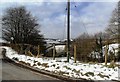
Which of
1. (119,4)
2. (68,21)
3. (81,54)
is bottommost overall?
(81,54)

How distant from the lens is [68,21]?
22.9m

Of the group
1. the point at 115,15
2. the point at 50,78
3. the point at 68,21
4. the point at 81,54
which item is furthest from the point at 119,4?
the point at 50,78

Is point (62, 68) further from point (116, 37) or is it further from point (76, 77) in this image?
point (116, 37)

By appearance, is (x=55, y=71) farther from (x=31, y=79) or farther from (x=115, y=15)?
(x=115, y=15)

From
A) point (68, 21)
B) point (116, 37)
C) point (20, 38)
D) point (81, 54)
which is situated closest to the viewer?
point (68, 21)

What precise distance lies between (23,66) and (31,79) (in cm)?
596

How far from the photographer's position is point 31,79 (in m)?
14.1

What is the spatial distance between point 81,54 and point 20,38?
3170 centimetres

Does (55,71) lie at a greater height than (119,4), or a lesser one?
lesser

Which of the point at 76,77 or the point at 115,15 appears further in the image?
the point at 115,15

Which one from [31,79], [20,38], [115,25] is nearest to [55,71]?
[31,79]

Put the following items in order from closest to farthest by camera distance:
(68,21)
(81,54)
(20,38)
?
(68,21) < (81,54) < (20,38)

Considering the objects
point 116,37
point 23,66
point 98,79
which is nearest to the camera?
point 98,79

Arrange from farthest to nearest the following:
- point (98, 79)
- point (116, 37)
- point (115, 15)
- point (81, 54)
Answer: point (115, 15)
point (116, 37)
point (81, 54)
point (98, 79)
